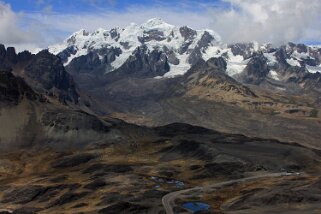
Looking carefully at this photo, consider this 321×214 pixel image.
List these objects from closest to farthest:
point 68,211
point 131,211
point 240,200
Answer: point 131,211, point 240,200, point 68,211

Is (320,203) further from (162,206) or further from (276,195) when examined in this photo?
(162,206)

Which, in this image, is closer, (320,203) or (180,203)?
(320,203)

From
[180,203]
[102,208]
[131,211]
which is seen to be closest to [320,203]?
[180,203]

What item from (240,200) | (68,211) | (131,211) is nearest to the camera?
(131,211)

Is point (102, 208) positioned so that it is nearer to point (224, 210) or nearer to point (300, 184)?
point (224, 210)

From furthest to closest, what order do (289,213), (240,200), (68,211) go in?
(68,211), (240,200), (289,213)

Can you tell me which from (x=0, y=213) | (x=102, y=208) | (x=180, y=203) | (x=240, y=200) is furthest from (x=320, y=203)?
(x=0, y=213)

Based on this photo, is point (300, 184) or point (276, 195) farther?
point (300, 184)

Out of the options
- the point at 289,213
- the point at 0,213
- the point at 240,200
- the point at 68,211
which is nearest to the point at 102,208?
the point at 68,211
